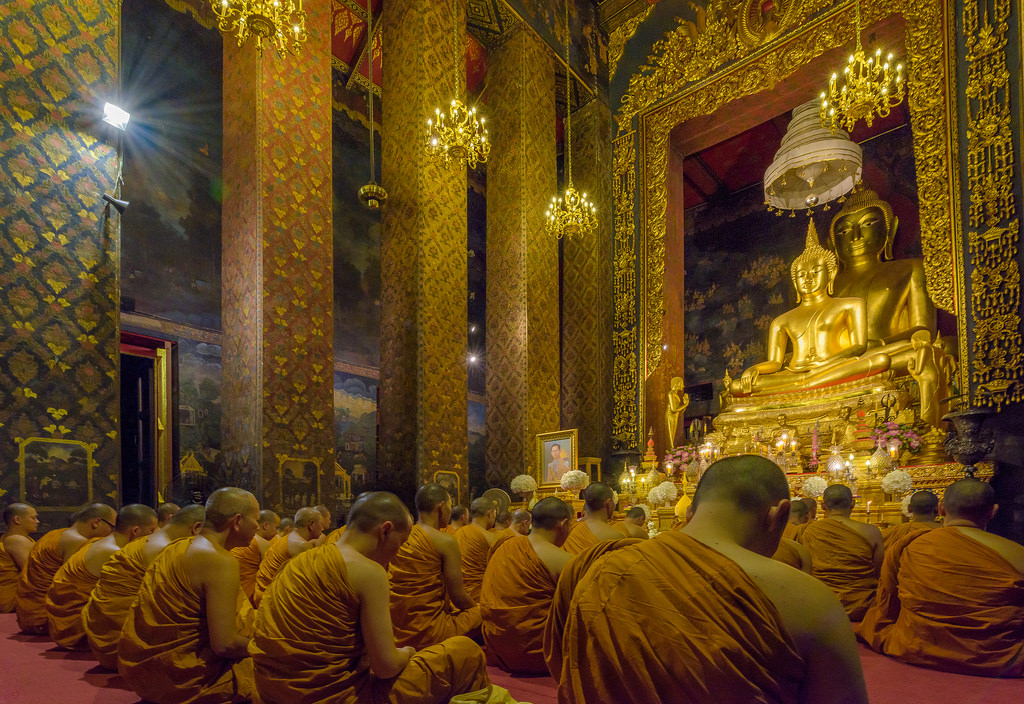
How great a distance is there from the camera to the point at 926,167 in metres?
8.94

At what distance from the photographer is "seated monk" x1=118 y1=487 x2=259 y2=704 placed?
3.00 m

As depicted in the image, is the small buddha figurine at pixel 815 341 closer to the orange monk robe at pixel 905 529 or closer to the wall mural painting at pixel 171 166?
the orange monk robe at pixel 905 529

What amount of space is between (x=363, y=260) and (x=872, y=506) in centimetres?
1009

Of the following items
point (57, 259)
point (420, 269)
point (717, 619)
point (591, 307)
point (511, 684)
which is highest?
point (420, 269)

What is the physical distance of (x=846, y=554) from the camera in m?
5.21

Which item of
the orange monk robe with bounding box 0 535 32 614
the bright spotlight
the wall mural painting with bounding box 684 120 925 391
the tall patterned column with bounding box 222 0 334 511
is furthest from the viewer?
the wall mural painting with bounding box 684 120 925 391

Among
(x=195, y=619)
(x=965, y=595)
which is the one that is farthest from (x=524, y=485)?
(x=195, y=619)

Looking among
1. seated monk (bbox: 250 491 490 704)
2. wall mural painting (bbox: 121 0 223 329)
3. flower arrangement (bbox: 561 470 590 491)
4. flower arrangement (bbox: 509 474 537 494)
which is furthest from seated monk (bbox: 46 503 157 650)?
wall mural painting (bbox: 121 0 223 329)

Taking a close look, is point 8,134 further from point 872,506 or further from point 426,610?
point 872,506

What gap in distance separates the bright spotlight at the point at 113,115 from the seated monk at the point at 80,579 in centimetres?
438

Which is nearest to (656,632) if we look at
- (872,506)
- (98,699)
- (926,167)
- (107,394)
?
(98,699)

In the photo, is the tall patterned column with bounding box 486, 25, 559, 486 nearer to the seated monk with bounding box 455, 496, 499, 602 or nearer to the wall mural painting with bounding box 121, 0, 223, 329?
the wall mural painting with bounding box 121, 0, 223, 329

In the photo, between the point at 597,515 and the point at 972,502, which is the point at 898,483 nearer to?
the point at 972,502

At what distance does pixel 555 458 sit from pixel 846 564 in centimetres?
544
